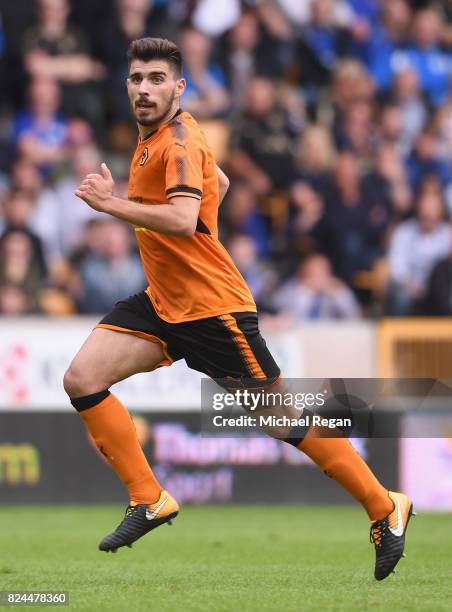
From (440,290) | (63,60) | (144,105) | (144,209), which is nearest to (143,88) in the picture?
(144,105)

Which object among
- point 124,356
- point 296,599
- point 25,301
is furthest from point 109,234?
point 296,599

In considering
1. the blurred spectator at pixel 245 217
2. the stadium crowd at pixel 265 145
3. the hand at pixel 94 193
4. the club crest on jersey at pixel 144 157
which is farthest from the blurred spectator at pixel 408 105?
the hand at pixel 94 193

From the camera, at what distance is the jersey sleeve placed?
5926mm

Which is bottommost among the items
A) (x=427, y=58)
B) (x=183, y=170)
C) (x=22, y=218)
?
(x=22, y=218)

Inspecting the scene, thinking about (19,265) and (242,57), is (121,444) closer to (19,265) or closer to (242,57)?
(19,265)

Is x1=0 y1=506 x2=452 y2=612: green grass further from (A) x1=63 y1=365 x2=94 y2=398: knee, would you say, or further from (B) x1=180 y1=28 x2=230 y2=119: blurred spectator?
(B) x1=180 y1=28 x2=230 y2=119: blurred spectator

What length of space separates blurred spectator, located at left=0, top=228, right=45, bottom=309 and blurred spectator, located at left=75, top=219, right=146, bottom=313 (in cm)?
40

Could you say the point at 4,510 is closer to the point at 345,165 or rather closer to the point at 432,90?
the point at 345,165

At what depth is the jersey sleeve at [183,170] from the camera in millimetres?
5926

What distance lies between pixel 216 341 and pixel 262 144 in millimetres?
7615

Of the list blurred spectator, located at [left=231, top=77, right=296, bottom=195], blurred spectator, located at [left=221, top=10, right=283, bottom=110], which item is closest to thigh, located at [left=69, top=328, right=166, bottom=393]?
blurred spectator, located at [left=231, top=77, right=296, bottom=195]

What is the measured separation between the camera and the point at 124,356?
20.7ft

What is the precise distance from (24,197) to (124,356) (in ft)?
19.8

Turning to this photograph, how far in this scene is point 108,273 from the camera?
11680 mm
